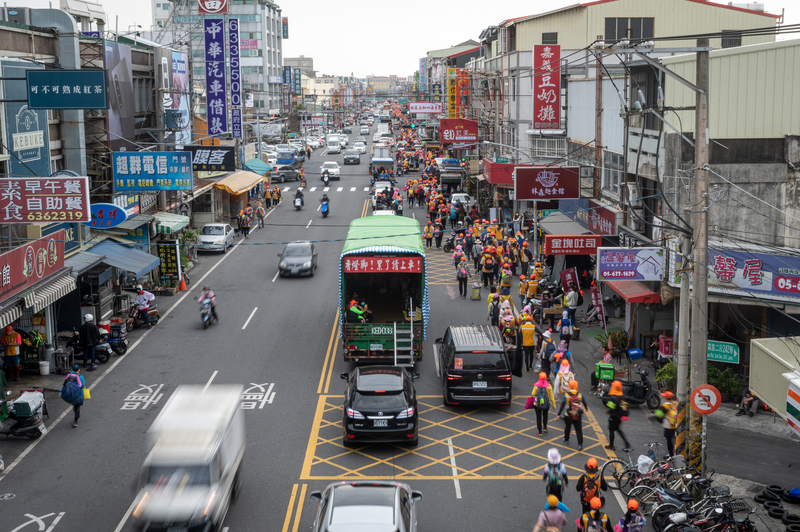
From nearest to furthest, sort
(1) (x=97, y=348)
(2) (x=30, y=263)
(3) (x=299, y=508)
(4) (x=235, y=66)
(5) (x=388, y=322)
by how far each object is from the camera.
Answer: (3) (x=299, y=508) < (2) (x=30, y=263) < (5) (x=388, y=322) < (1) (x=97, y=348) < (4) (x=235, y=66)

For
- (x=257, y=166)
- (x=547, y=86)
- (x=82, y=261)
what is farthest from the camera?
(x=257, y=166)

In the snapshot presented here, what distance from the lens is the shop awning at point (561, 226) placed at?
98.0ft

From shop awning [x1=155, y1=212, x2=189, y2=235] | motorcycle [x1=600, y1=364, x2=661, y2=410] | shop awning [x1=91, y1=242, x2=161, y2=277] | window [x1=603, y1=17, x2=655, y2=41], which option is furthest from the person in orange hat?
window [x1=603, y1=17, x2=655, y2=41]

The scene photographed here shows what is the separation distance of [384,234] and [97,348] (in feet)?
29.9

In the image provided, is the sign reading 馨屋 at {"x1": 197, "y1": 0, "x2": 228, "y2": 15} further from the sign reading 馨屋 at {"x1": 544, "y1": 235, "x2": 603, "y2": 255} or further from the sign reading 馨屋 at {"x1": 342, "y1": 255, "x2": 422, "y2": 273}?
the sign reading 馨屋 at {"x1": 342, "y1": 255, "x2": 422, "y2": 273}

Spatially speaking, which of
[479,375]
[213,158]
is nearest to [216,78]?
[213,158]

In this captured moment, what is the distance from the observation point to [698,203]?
12672 mm

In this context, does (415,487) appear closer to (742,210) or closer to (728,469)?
(728,469)

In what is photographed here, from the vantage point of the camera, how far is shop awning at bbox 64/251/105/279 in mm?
23320

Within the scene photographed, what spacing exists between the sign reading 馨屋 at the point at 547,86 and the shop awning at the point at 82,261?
62.7 feet

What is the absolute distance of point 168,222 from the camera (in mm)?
32719

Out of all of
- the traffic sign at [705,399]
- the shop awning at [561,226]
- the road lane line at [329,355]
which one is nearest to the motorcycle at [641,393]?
the traffic sign at [705,399]

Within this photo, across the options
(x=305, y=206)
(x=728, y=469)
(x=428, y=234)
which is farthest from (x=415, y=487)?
(x=305, y=206)

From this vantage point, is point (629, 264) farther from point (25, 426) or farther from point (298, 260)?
point (298, 260)
